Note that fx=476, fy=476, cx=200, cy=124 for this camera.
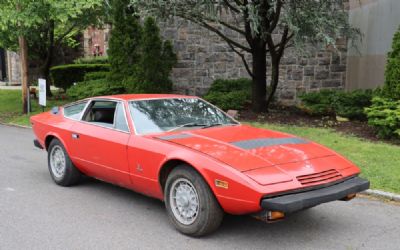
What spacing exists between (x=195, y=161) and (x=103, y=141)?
1.66m

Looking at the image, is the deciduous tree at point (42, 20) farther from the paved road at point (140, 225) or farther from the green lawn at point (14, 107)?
the paved road at point (140, 225)

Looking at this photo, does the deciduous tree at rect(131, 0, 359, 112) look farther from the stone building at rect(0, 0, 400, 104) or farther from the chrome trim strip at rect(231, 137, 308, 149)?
the chrome trim strip at rect(231, 137, 308, 149)

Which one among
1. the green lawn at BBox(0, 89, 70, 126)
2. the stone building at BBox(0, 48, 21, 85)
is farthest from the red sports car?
the stone building at BBox(0, 48, 21, 85)

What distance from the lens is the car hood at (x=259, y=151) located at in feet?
14.4

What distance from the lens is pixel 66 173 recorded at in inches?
258

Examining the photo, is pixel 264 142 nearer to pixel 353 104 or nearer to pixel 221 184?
pixel 221 184

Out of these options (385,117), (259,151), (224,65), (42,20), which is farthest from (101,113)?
(224,65)

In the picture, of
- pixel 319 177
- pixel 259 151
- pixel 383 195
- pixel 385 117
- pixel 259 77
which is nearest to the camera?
pixel 319 177

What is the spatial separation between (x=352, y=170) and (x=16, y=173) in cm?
522

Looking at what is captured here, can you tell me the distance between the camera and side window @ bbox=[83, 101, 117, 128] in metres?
6.07

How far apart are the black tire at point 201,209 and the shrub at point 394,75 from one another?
6501 mm

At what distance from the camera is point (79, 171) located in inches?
258

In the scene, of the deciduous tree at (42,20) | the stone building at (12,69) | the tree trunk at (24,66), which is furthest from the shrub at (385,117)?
the stone building at (12,69)

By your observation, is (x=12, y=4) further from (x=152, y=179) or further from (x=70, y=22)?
(x=152, y=179)
